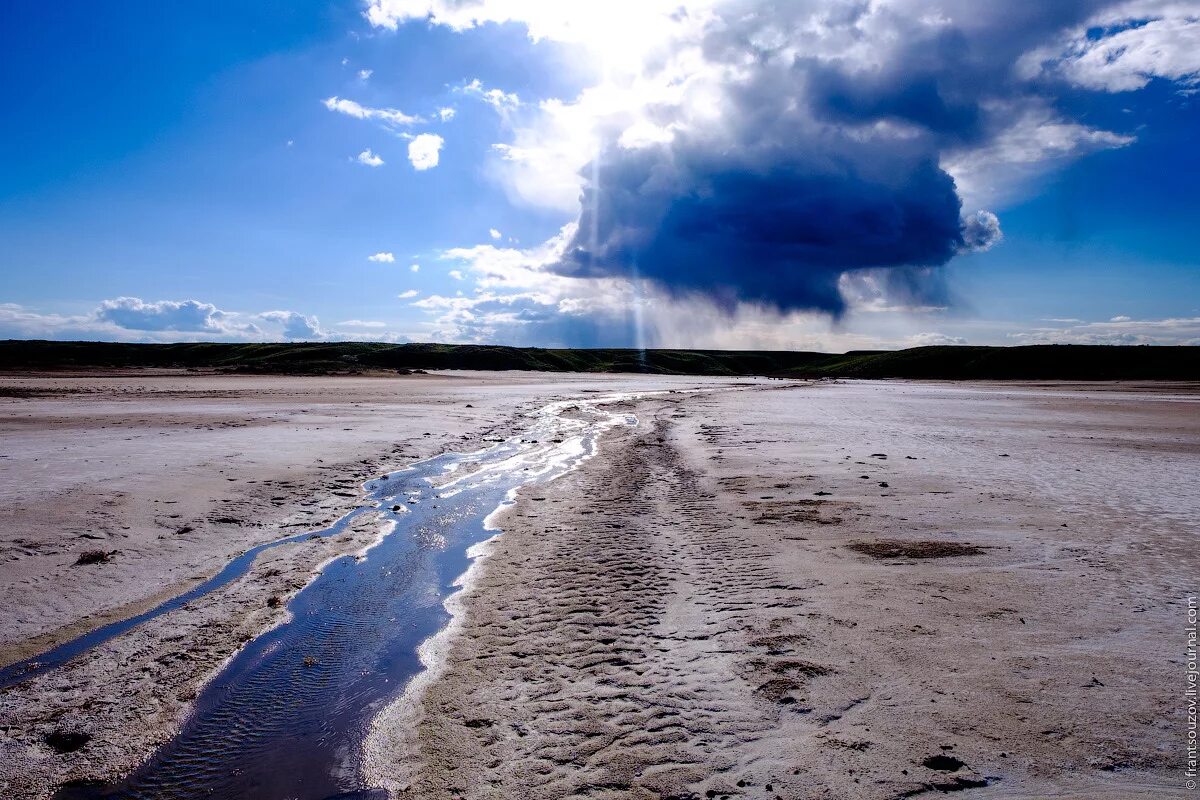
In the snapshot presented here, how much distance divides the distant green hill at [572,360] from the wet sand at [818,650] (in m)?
68.7

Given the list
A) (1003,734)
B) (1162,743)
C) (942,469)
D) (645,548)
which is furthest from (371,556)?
(942,469)

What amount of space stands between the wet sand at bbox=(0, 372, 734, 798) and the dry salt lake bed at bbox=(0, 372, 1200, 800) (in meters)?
0.05

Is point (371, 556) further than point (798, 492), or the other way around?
point (798, 492)

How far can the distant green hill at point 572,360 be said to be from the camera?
83.1 m

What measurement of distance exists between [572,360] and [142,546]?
14817 centimetres

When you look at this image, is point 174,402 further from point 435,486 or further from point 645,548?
point 645,548

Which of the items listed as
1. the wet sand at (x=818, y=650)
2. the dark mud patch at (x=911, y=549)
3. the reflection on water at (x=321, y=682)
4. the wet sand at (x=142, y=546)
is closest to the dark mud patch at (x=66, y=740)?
the wet sand at (x=142, y=546)

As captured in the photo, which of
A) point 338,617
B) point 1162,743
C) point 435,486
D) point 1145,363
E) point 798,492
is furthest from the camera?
point 1145,363

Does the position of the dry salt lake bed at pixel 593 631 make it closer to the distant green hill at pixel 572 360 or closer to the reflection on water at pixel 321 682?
the reflection on water at pixel 321 682

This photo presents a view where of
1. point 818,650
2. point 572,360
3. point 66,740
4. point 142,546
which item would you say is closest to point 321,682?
point 66,740

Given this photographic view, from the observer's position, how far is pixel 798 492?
12805 millimetres

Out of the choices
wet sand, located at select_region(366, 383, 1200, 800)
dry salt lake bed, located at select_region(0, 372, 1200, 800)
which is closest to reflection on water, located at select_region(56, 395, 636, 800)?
dry salt lake bed, located at select_region(0, 372, 1200, 800)

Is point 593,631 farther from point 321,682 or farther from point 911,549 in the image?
point 911,549

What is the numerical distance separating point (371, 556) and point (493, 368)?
117 meters
